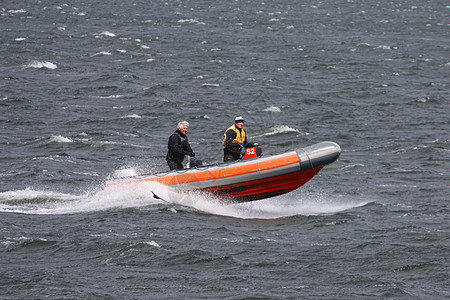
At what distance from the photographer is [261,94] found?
107ft

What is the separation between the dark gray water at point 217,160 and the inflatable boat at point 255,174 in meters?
0.47

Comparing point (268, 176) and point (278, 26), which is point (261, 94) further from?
point (278, 26)

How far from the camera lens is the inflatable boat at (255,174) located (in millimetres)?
15844

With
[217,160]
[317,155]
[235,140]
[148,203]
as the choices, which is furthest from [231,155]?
[217,160]

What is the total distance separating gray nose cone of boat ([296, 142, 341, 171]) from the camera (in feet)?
51.8

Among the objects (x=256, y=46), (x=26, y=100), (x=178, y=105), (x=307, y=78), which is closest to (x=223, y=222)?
(x=178, y=105)

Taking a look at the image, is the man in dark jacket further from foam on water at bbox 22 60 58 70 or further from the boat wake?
foam on water at bbox 22 60 58 70

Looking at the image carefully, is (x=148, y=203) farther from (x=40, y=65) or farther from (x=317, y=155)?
(x=40, y=65)

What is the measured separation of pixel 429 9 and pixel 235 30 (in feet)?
108

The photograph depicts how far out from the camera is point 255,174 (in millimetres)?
15930

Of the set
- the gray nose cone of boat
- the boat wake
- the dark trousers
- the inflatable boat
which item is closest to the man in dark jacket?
the inflatable boat

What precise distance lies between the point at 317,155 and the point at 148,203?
415 centimetres

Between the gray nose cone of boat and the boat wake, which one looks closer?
the gray nose cone of boat

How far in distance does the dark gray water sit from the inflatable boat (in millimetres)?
468
